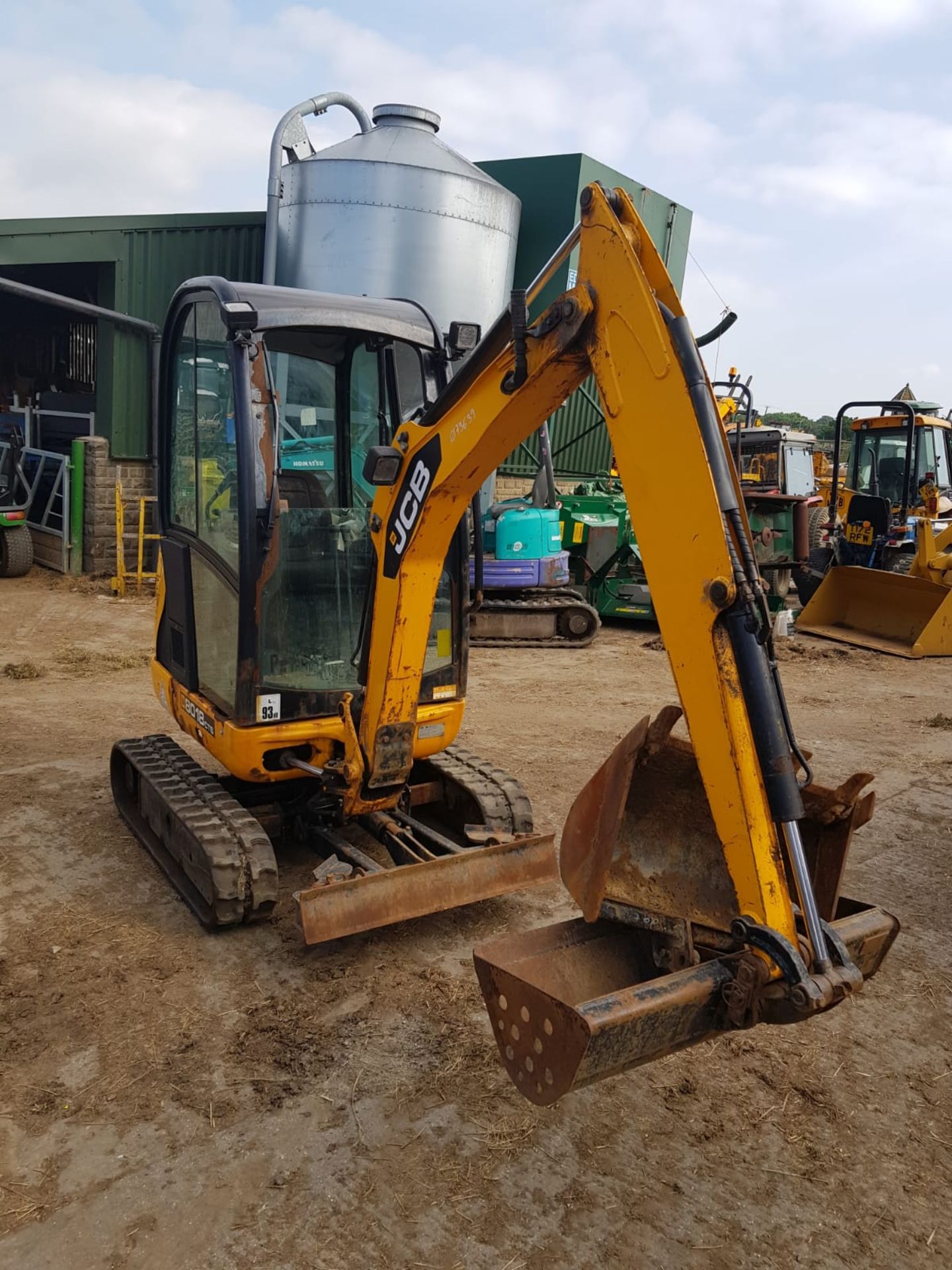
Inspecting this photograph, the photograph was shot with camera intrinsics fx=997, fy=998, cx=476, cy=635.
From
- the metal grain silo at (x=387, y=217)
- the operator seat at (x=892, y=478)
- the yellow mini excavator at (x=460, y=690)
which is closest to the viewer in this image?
the yellow mini excavator at (x=460, y=690)

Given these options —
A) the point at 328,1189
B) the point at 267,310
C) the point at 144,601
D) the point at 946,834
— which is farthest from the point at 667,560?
the point at 144,601

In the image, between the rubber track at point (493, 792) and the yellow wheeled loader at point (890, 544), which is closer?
the rubber track at point (493, 792)

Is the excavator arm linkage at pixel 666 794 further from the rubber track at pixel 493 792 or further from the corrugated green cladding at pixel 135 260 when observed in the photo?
the corrugated green cladding at pixel 135 260

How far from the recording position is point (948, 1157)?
2951 millimetres

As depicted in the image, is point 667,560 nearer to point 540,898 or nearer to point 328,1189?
point 328,1189

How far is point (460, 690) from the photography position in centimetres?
461

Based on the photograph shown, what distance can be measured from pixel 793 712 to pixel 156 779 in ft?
18.9

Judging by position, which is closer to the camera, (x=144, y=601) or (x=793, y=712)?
(x=793, y=712)

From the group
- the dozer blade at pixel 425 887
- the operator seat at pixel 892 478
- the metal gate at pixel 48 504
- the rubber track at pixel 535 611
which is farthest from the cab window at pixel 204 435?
the operator seat at pixel 892 478

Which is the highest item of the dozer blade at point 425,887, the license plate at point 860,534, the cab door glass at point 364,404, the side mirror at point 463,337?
the side mirror at point 463,337

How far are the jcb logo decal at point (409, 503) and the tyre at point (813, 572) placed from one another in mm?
10584

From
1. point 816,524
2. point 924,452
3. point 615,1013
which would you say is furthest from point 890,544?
point 615,1013

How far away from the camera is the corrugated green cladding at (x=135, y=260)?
43.1 ft

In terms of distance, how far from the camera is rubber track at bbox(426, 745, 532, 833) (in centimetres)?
454
